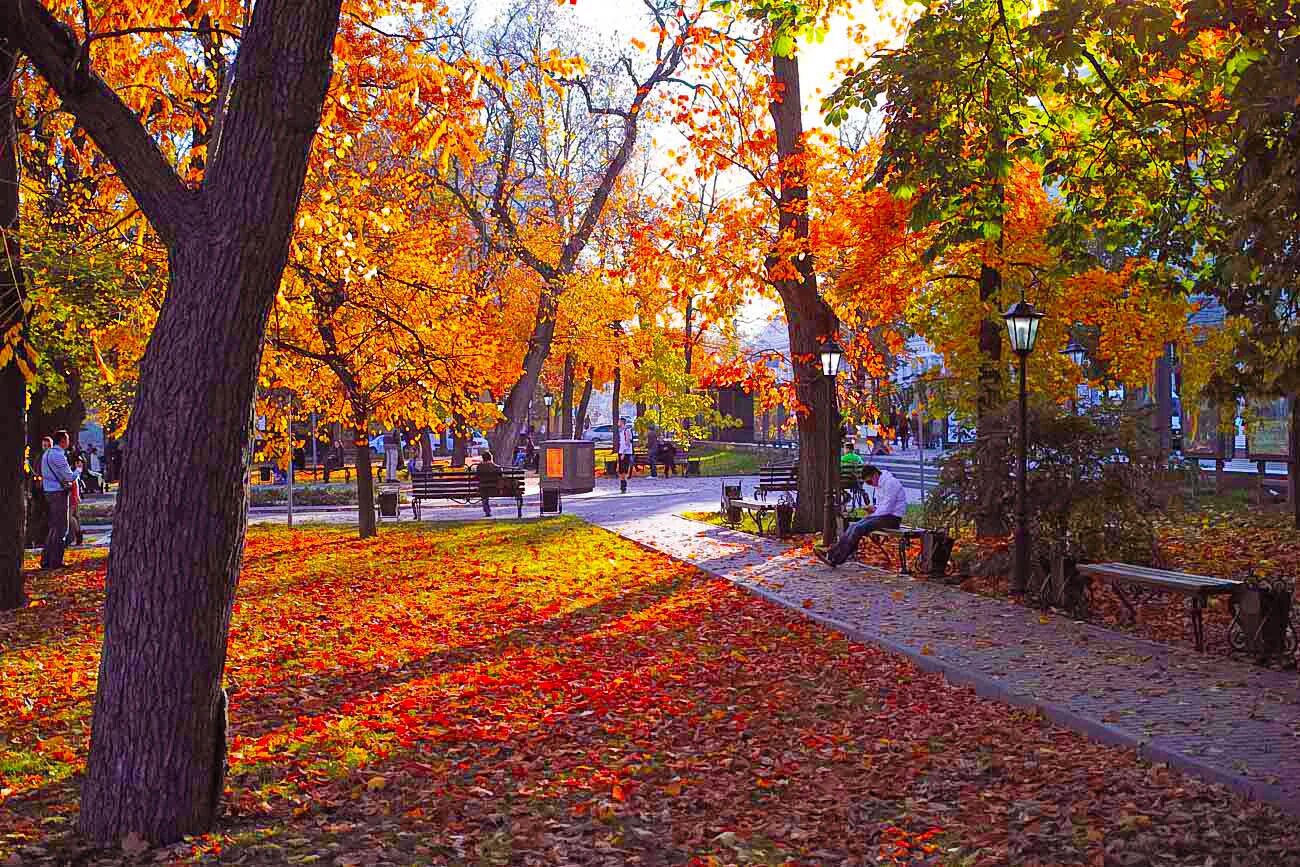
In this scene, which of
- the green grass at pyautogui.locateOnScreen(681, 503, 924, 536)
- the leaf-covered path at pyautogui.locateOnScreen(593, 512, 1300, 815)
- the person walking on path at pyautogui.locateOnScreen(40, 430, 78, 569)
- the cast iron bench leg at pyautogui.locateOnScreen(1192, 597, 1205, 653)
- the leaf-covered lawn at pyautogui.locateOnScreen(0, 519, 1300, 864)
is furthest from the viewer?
the green grass at pyautogui.locateOnScreen(681, 503, 924, 536)

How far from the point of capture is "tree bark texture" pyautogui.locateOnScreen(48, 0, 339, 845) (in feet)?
18.7

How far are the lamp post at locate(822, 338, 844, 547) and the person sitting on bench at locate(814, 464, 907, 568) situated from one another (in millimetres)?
1628

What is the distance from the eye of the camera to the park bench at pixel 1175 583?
9594 mm

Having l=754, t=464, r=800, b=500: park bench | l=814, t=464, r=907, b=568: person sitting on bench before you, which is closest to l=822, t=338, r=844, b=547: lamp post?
l=814, t=464, r=907, b=568: person sitting on bench

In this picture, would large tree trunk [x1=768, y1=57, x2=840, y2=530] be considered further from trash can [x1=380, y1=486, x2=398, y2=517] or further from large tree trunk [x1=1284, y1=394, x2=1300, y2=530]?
trash can [x1=380, y1=486, x2=398, y2=517]

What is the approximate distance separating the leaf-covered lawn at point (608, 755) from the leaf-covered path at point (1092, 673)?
21cm

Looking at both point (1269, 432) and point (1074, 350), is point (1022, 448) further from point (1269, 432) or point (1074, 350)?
point (1269, 432)

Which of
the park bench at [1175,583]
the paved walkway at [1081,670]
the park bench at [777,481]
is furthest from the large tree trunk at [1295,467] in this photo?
the park bench at [777,481]

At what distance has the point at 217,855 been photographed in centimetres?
556

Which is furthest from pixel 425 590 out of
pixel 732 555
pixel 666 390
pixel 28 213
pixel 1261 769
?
pixel 666 390

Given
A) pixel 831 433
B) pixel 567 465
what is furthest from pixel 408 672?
pixel 567 465

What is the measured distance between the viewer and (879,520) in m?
15.7

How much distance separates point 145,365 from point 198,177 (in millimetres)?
8219

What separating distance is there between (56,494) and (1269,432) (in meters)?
20.5
